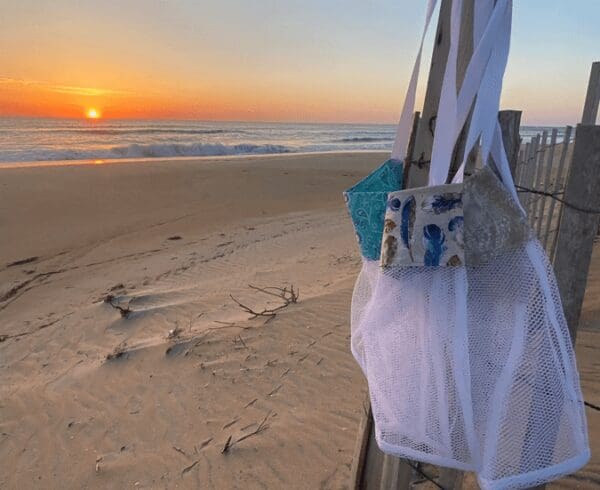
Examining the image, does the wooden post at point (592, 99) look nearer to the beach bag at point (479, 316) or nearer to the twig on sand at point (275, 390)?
the beach bag at point (479, 316)

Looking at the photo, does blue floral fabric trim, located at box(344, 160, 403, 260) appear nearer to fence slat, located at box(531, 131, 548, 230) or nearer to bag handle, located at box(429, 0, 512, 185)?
bag handle, located at box(429, 0, 512, 185)

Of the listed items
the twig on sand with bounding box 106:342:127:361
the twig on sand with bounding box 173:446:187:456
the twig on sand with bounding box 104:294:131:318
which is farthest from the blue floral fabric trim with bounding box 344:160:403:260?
the twig on sand with bounding box 104:294:131:318

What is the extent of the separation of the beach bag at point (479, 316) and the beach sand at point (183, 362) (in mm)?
1800

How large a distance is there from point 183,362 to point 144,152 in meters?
25.2

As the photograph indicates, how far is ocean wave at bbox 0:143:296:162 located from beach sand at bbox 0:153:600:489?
49.1 feet

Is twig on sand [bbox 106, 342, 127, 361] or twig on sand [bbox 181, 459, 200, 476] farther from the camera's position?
twig on sand [bbox 106, 342, 127, 361]

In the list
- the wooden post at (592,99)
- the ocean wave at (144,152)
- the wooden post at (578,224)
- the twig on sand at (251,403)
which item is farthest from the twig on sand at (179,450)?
the ocean wave at (144,152)

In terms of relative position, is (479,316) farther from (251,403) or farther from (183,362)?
(183,362)

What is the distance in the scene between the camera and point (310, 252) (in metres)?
8.13

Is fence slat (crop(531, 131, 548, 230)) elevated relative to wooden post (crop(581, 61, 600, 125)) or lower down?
lower down

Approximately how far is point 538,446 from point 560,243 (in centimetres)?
73

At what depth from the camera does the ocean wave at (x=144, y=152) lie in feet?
75.8

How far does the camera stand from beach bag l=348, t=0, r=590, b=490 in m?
1.23

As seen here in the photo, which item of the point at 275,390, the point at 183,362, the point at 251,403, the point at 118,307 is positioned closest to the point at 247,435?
the point at 251,403
